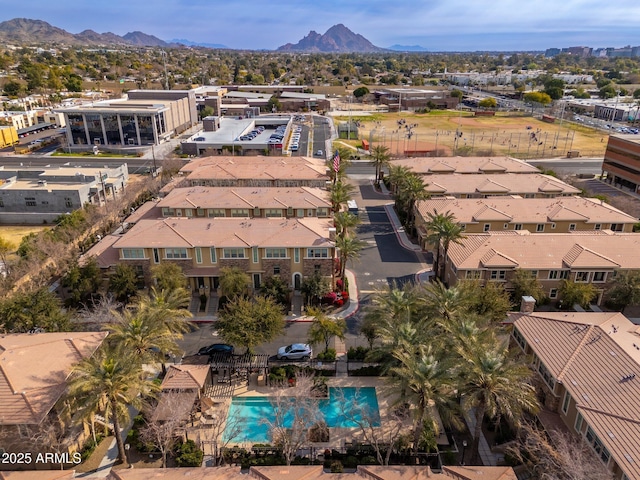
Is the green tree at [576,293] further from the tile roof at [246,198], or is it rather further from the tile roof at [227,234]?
the tile roof at [246,198]

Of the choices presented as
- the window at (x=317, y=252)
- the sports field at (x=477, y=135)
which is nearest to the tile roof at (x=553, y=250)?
the window at (x=317, y=252)

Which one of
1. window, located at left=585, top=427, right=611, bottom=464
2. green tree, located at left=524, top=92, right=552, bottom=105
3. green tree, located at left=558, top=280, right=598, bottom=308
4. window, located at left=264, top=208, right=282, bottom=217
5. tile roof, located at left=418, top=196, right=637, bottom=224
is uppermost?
green tree, located at left=524, top=92, right=552, bottom=105

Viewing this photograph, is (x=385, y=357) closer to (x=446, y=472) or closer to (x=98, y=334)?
(x=446, y=472)

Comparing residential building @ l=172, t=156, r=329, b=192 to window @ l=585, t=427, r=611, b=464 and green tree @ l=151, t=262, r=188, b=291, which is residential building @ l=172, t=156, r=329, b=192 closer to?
green tree @ l=151, t=262, r=188, b=291

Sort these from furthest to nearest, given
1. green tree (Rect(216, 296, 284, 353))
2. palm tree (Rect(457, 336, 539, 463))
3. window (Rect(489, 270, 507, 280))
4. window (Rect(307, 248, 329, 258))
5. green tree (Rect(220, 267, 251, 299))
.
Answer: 1. window (Rect(307, 248, 329, 258))
2. window (Rect(489, 270, 507, 280))
3. green tree (Rect(220, 267, 251, 299))
4. green tree (Rect(216, 296, 284, 353))
5. palm tree (Rect(457, 336, 539, 463))

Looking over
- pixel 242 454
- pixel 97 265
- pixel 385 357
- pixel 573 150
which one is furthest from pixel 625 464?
pixel 573 150

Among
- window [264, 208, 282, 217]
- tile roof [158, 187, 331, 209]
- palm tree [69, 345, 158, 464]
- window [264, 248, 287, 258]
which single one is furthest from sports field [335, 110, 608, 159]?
palm tree [69, 345, 158, 464]

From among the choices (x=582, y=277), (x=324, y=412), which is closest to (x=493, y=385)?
(x=324, y=412)
